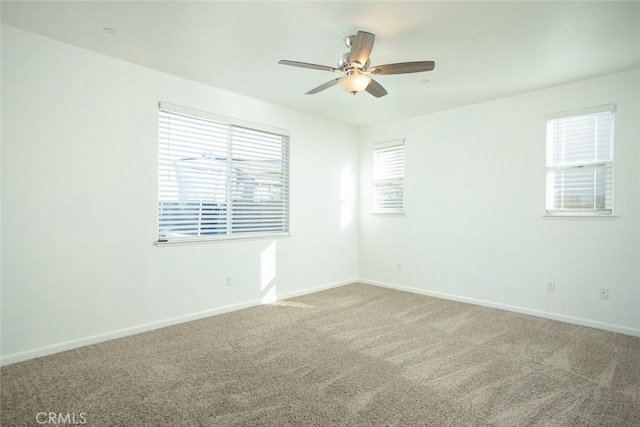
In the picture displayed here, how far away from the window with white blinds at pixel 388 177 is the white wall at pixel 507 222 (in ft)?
0.46

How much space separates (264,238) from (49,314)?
2.31 meters

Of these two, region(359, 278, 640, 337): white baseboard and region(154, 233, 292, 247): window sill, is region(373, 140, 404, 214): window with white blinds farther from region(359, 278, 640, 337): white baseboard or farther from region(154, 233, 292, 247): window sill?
region(154, 233, 292, 247): window sill

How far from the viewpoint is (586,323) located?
12.0 ft

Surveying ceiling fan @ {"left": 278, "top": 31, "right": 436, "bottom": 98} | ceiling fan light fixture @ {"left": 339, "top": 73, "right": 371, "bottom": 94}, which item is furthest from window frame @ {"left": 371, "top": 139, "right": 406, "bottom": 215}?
ceiling fan light fixture @ {"left": 339, "top": 73, "right": 371, "bottom": 94}

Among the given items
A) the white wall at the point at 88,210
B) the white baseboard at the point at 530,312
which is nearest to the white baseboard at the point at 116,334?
the white wall at the point at 88,210

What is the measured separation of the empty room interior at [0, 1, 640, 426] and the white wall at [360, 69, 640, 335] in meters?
0.03

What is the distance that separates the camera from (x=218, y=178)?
160 inches

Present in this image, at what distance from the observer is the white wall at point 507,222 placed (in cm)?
346

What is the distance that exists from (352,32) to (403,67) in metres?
0.51

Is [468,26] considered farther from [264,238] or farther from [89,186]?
[89,186]

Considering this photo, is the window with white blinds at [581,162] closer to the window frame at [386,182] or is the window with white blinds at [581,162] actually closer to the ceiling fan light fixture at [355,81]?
the window frame at [386,182]

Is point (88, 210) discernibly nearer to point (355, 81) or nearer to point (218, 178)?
point (218, 178)

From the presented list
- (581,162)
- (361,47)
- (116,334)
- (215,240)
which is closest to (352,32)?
(361,47)

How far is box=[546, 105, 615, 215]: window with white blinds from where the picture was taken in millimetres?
3574
